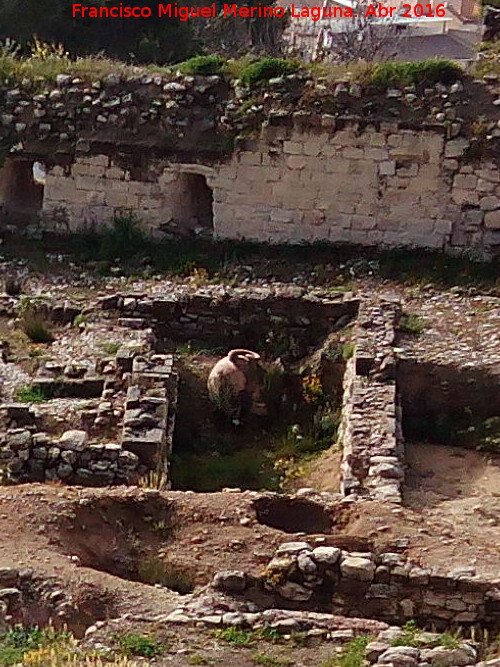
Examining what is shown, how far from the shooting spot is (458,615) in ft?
24.7

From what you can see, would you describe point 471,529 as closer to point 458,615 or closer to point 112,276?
point 458,615

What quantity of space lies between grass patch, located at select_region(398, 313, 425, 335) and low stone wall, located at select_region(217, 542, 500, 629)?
5.12 metres

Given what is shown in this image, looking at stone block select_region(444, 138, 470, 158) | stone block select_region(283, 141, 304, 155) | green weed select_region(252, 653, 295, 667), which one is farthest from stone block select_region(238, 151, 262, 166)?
green weed select_region(252, 653, 295, 667)

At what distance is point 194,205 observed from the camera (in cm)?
1636

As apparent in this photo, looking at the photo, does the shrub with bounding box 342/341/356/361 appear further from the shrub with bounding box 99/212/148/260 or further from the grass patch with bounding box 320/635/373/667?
the grass patch with bounding box 320/635/373/667

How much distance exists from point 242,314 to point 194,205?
12.5 feet

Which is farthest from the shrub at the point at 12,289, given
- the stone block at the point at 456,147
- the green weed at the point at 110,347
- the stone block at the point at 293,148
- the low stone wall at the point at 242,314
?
the stone block at the point at 456,147

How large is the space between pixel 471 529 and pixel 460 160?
7.22 metres

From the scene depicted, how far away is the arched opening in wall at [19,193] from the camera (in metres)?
16.3

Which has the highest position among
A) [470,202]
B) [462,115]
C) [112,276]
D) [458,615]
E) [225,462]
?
[462,115]

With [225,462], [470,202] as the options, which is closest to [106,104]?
[470,202]

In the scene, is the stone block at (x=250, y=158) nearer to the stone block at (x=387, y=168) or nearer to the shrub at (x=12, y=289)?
the stone block at (x=387, y=168)

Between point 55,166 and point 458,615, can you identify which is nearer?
point 458,615

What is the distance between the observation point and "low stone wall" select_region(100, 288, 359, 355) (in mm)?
12977
